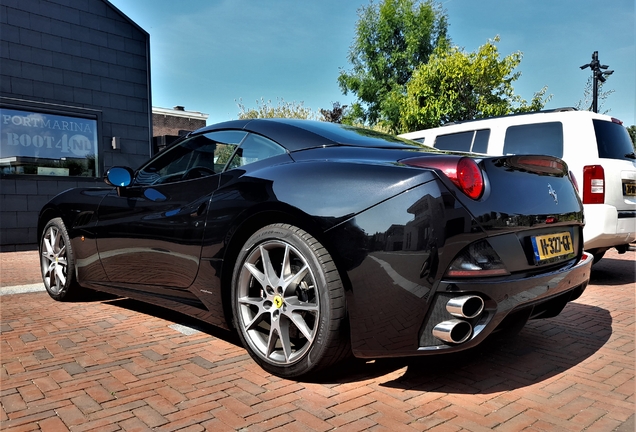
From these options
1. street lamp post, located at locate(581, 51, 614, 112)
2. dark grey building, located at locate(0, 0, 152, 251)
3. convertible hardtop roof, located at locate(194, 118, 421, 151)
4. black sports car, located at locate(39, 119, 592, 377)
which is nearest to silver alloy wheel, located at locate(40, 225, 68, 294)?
black sports car, located at locate(39, 119, 592, 377)

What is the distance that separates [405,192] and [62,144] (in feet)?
33.4

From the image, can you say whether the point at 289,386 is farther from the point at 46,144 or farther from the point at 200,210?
the point at 46,144

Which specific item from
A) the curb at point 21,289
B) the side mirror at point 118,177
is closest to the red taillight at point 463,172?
the side mirror at point 118,177

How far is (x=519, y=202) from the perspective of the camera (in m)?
2.48

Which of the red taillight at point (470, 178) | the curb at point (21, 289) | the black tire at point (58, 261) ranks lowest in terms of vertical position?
the curb at point (21, 289)

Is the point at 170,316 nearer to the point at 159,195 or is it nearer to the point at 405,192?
the point at 159,195

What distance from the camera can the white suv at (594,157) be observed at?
17.0 ft

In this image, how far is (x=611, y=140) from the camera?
5.58 meters

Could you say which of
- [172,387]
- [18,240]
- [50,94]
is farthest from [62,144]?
[172,387]

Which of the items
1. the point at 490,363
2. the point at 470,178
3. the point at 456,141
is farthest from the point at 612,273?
the point at 470,178

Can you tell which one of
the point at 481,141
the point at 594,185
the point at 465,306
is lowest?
the point at 465,306

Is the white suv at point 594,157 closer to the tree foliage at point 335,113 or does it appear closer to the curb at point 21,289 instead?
the curb at point 21,289

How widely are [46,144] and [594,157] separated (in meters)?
9.93

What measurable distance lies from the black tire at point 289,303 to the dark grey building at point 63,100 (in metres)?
8.97
